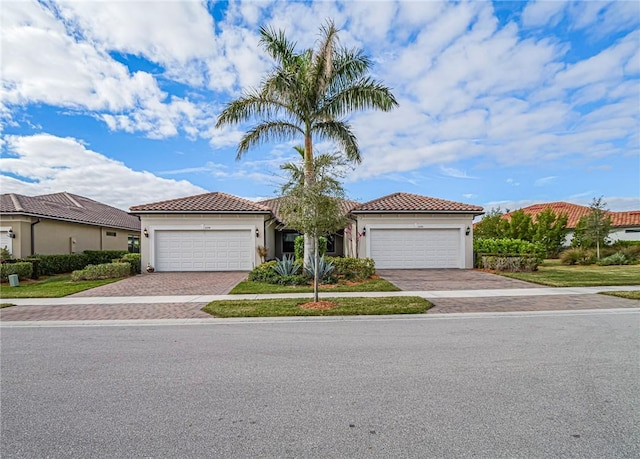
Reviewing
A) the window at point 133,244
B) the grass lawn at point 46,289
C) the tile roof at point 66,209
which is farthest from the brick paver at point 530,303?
the window at point 133,244

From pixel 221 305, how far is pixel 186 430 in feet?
20.0

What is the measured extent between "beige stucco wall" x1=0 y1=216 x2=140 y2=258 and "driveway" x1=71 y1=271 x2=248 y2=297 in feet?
Result: 21.7

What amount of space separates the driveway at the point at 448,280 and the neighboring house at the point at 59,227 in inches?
693

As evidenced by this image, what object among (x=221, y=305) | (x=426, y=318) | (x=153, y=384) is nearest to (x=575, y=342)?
(x=426, y=318)

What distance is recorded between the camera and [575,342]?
5.72m

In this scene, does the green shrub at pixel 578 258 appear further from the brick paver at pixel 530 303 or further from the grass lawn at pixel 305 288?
the grass lawn at pixel 305 288

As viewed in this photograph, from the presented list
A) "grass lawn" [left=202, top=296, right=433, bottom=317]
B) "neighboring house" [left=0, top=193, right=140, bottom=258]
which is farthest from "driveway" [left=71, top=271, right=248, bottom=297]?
"neighboring house" [left=0, top=193, right=140, bottom=258]

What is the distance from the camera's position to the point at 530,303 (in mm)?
9297

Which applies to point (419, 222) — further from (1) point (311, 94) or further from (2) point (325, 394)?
(2) point (325, 394)

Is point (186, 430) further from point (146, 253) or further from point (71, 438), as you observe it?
point (146, 253)

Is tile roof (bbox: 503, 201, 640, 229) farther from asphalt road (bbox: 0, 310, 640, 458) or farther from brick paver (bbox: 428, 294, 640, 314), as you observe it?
asphalt road (bbox: 0, 310, 640, 458)

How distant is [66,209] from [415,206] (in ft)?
69.8

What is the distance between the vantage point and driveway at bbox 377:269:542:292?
12.1 m

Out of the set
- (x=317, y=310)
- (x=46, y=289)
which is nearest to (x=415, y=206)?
(x=317, y=310)
